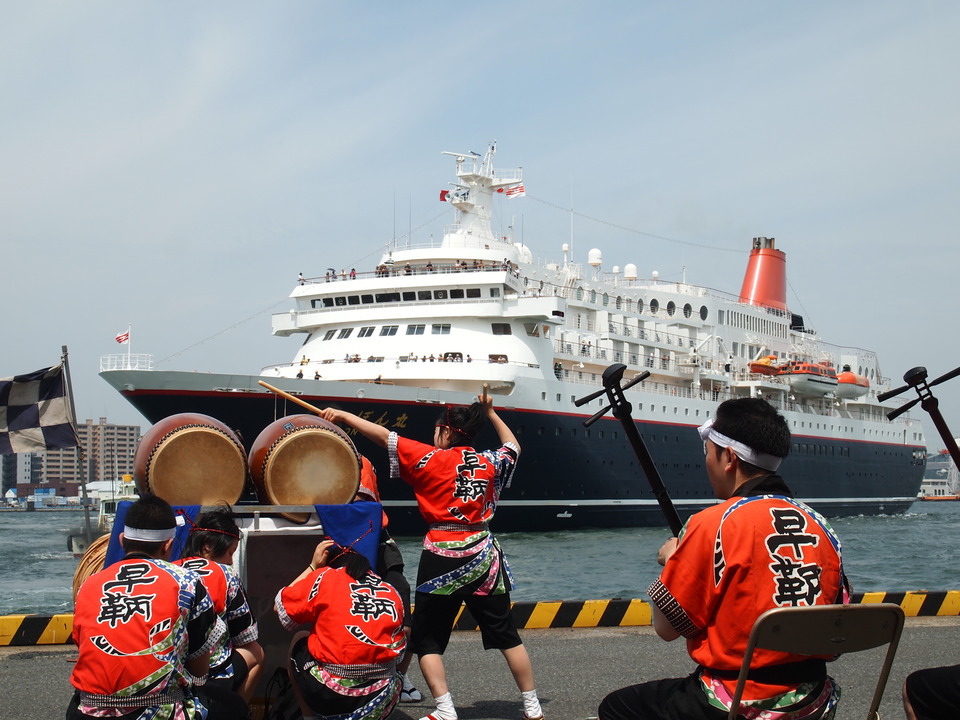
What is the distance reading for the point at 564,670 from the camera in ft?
19.2

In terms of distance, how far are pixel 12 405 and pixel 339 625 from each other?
722 centimetres

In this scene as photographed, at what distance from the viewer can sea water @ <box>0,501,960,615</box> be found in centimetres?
1472

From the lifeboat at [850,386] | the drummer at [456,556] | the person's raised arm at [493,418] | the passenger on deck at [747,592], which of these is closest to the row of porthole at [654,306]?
the lifeboat at [850,386]

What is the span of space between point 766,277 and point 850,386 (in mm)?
5427

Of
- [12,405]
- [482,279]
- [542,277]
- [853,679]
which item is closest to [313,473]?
[853,679]

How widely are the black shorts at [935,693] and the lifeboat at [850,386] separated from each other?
34831 mm

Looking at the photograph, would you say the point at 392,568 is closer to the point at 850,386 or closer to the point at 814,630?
the point at 814,630

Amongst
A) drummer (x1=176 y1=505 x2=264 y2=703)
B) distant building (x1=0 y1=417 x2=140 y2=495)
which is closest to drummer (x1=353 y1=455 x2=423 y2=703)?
drummer (x1=176 y1=505 x2=264 y2=703)

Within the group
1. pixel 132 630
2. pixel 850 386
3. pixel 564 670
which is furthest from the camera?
pixel 850 386

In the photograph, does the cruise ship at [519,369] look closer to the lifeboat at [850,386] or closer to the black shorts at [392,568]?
the lifeboat at [850,386]

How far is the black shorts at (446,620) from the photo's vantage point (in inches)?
174

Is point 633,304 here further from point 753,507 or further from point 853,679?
point 753,507

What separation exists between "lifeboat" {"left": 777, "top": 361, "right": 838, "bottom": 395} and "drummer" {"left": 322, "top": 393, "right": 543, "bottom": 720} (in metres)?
30.4

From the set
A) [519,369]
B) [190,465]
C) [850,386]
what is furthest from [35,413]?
[850,386]
